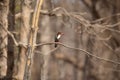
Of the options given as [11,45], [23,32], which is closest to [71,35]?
[11,45]

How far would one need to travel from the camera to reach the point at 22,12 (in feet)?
32.7

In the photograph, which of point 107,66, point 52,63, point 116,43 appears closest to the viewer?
point 116,43

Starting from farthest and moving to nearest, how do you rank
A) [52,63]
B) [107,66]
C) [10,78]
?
[52,63] < [107,66] < [10,78]

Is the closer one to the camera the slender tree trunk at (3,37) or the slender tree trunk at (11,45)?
the slender tree trunk at (3,37)

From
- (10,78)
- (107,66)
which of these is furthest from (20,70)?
(107,66)

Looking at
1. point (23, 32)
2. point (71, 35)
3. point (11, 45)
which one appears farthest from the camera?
point (71, 35)

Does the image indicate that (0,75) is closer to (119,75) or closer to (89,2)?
(89,2)

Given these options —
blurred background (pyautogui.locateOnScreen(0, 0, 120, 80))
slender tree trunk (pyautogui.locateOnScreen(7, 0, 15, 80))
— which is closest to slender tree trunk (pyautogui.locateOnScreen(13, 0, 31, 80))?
blurred background (pyautogui.locateOnScreen(0, 0, 120, 80))

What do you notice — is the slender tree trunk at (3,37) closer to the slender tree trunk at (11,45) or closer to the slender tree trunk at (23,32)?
the slender tree trunk at (11,45)

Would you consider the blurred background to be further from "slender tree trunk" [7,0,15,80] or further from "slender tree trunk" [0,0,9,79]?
"slender tree trunk" [0,0,9,79]

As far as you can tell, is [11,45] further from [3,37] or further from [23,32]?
[23,32]

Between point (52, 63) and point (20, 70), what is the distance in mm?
27781

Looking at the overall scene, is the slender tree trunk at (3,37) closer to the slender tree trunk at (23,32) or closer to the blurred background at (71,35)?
the blurred background at (71,35)

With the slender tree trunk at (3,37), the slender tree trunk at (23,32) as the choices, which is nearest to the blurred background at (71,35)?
the slender tree trunk at (23,32)
